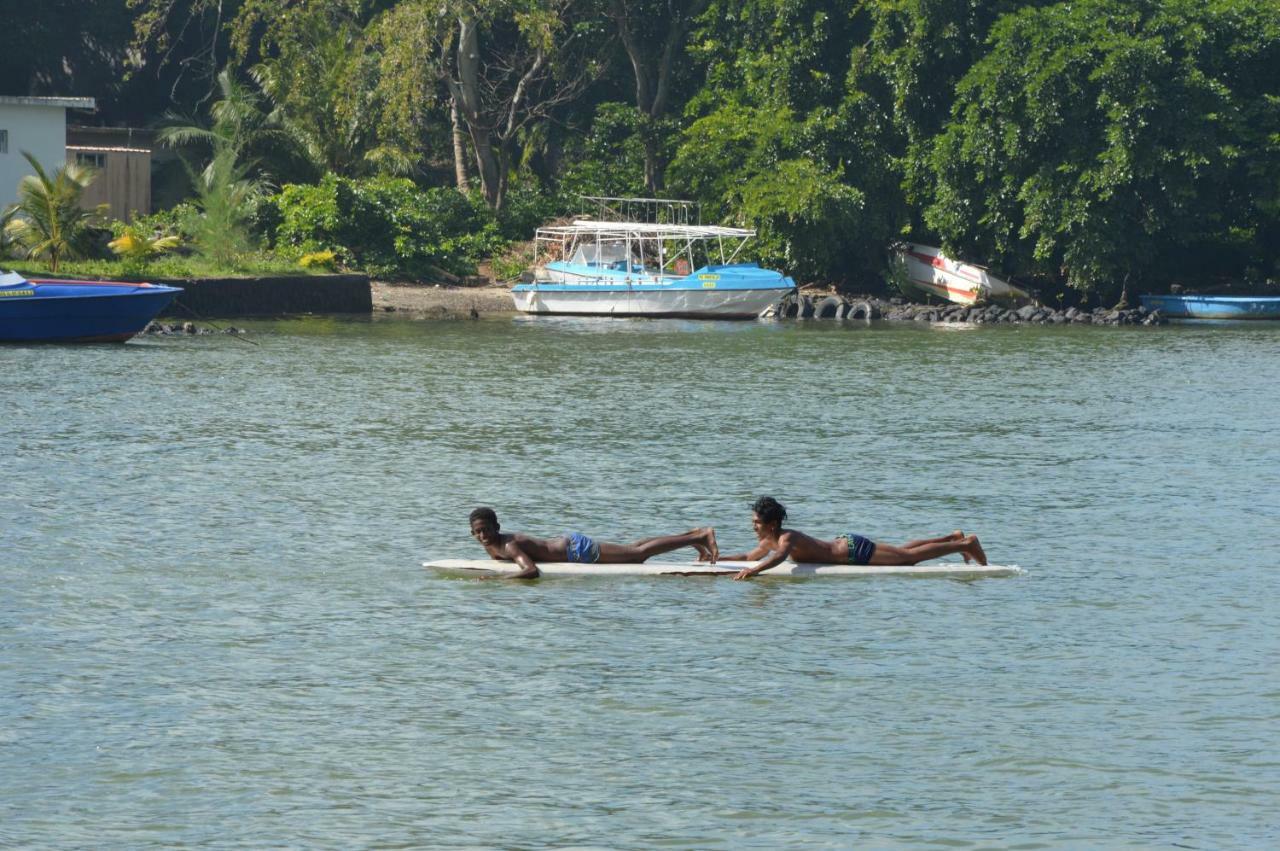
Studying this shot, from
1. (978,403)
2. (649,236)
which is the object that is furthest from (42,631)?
(649,236)

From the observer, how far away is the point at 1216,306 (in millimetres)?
50531

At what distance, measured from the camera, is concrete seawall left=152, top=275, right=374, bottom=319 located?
4212cm

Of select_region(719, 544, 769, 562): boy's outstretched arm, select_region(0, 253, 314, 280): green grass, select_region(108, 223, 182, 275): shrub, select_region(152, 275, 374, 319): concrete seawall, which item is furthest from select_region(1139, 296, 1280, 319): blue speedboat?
select_region(719, 544, 769, 562): boy's outstretched arm

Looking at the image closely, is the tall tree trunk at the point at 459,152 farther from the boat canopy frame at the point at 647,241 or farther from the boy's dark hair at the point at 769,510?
the boy's dark hair at the point at 769,510

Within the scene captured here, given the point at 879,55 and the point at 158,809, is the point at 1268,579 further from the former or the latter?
the point at 879,55

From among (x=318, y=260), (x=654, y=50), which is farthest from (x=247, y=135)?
(x=654, y=50)

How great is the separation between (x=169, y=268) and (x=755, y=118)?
18181 millimetres

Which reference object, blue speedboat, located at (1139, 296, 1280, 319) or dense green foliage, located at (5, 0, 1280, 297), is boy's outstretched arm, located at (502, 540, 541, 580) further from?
blue speedboat, located at (1139, 296, 1280, 319)

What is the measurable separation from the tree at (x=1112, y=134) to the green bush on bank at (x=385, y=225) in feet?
42.6

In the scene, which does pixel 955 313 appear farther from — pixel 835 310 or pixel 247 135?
pixel 247 135

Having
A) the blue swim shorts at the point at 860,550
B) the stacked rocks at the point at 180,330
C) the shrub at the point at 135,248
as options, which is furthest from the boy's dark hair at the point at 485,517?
the shrub at the point at 135,248

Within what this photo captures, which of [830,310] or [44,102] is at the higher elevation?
[44,102]

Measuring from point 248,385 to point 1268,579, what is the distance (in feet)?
58.5

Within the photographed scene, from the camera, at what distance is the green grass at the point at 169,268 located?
132 feet
